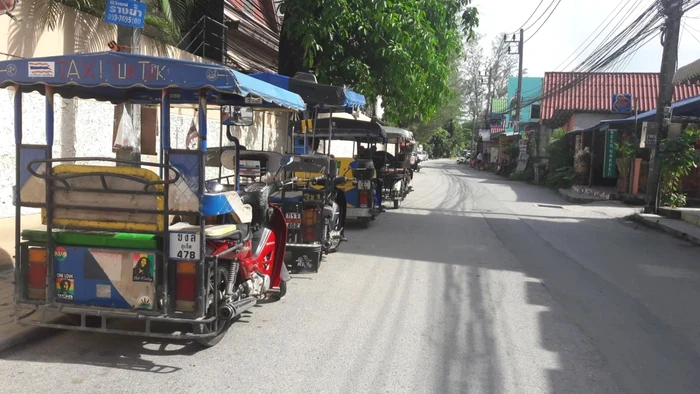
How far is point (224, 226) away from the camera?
16.2 feet

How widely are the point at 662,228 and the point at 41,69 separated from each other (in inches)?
543

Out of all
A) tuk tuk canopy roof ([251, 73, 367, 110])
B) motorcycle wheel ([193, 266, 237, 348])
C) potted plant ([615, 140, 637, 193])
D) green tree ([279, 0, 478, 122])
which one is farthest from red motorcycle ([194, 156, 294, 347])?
potted plant ([615, 140, 637, 193])

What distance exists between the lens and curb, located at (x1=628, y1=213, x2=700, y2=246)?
12.3 m

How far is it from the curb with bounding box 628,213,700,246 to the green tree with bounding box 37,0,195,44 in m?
10.9

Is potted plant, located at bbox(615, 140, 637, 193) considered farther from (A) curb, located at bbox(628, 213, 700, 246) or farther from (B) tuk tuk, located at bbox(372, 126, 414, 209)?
(B) tuk tuk, located at bbox(372, 126, 414, 209)

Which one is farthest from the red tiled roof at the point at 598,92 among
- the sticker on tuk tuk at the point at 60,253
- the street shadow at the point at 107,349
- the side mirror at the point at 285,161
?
the sticker on tuk tuk at the point at 60,253

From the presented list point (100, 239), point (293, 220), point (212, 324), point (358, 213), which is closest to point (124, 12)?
point (100, 239)

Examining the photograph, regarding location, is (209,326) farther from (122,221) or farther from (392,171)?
(392,171)

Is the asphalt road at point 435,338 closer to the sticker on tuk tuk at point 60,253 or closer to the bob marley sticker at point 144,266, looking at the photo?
the bob marley sticker at point 144,266

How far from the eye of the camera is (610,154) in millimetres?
22797

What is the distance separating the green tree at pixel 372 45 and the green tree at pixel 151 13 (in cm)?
271

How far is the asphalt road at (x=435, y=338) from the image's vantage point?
4.31 meters

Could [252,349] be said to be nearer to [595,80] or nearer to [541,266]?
[541,266]

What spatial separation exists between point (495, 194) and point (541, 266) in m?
15.6
